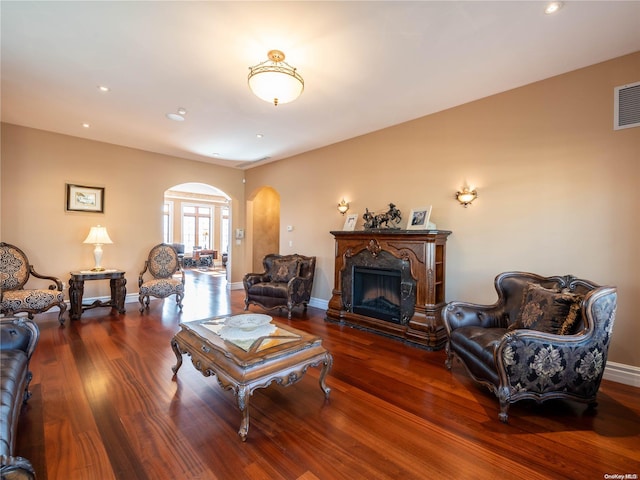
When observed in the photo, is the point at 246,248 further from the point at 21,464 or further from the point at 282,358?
the point at 21,464

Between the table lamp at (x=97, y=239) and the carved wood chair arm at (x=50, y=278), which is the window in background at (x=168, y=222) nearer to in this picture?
the table lamp at (x=97, y=239)

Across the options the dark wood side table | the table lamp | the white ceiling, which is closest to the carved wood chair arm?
the dark wood side table

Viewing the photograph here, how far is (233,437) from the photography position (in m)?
1.95

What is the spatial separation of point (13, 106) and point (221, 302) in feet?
13.8

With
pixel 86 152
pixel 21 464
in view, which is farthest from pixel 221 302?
pixel 21 464

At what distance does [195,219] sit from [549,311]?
13711 mm

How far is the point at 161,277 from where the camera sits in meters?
5.82

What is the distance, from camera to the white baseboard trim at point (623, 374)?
2695mm

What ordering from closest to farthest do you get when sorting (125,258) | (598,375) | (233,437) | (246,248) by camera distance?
(233,437)
(598,375)
(125,258)
(246,248)

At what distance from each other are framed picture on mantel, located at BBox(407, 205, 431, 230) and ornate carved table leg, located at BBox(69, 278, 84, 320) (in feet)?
16.9

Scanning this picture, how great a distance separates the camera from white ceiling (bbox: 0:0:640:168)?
2.22m

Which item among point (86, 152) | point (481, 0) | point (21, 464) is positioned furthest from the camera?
point (86, 152)

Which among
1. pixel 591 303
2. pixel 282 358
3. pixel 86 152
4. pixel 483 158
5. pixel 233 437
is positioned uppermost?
pixel 86 152

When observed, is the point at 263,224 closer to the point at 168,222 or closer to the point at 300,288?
the point at 300,288
